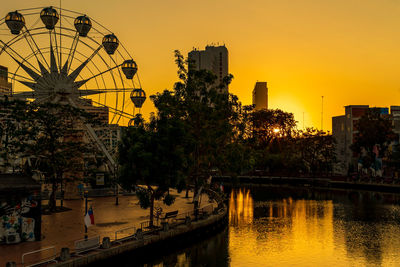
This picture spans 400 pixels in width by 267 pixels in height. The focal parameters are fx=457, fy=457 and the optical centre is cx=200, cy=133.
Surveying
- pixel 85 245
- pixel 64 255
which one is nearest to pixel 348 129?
pixel 85 245

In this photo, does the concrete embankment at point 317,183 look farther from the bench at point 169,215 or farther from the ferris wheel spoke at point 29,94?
the bench at point 169,215

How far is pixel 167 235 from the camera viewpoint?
3569 cm

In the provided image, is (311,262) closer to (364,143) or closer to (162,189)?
(162,189)

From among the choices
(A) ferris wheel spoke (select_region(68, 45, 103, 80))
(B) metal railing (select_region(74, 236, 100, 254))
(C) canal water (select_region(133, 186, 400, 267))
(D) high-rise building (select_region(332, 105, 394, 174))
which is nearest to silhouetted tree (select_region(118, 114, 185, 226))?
(C) canal water (select_region(133, 186, 400, 267))

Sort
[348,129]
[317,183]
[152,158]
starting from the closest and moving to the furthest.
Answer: [152,158] < [317,183] < [348,129]

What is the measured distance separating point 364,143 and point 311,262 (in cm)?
7142

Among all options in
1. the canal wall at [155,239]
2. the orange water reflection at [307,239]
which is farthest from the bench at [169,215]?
the orange water reflection at [307,239]

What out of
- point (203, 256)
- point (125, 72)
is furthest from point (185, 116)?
point (203, 256)

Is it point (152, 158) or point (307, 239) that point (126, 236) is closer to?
point (152, 158)

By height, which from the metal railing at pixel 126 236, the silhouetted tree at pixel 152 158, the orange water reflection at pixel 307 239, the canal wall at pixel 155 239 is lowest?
the orange water reflection at pixel 307 239

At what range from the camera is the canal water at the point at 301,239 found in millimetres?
33031

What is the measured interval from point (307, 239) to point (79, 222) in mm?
20183

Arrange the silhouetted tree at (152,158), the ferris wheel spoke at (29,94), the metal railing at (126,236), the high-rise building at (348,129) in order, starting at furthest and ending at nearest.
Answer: the high-rise building at (348,129), the ferris wheel spoke at (29,94), the silhouetted tree at (152,158), the metal railing at (126,236)

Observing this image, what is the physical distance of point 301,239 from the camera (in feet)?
133
